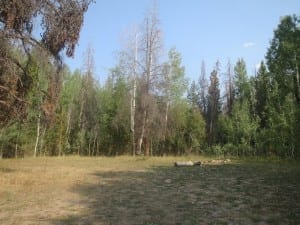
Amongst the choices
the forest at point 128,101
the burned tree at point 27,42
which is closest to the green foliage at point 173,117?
the forest at point 128,101

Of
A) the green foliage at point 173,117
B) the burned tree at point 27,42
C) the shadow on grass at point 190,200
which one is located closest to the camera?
the shadow on grass at point 190,200

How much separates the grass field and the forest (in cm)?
312

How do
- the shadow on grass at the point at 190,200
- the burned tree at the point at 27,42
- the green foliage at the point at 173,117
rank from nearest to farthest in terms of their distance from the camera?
the shadow on grass at the point at 190,200
the burned tree at the point at 27,42
the green foliage at the point at 173,117

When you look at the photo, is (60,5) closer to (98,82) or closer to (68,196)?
(68,196)

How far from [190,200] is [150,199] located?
108cm

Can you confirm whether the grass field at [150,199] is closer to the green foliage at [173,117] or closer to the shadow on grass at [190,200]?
the shadow on grass at [190,200]

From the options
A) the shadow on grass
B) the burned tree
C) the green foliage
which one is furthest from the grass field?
the green foliage

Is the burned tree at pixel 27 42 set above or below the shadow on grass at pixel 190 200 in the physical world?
above

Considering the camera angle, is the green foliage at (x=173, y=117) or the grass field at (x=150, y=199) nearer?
the grass field at (x=150, y=199)

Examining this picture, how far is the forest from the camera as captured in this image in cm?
1324

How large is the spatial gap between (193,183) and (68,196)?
4415mm

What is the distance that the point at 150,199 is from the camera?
10352mm

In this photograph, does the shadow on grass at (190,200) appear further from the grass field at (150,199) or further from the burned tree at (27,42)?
the burned tree at (27,42)

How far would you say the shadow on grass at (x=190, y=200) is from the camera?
8109mm
